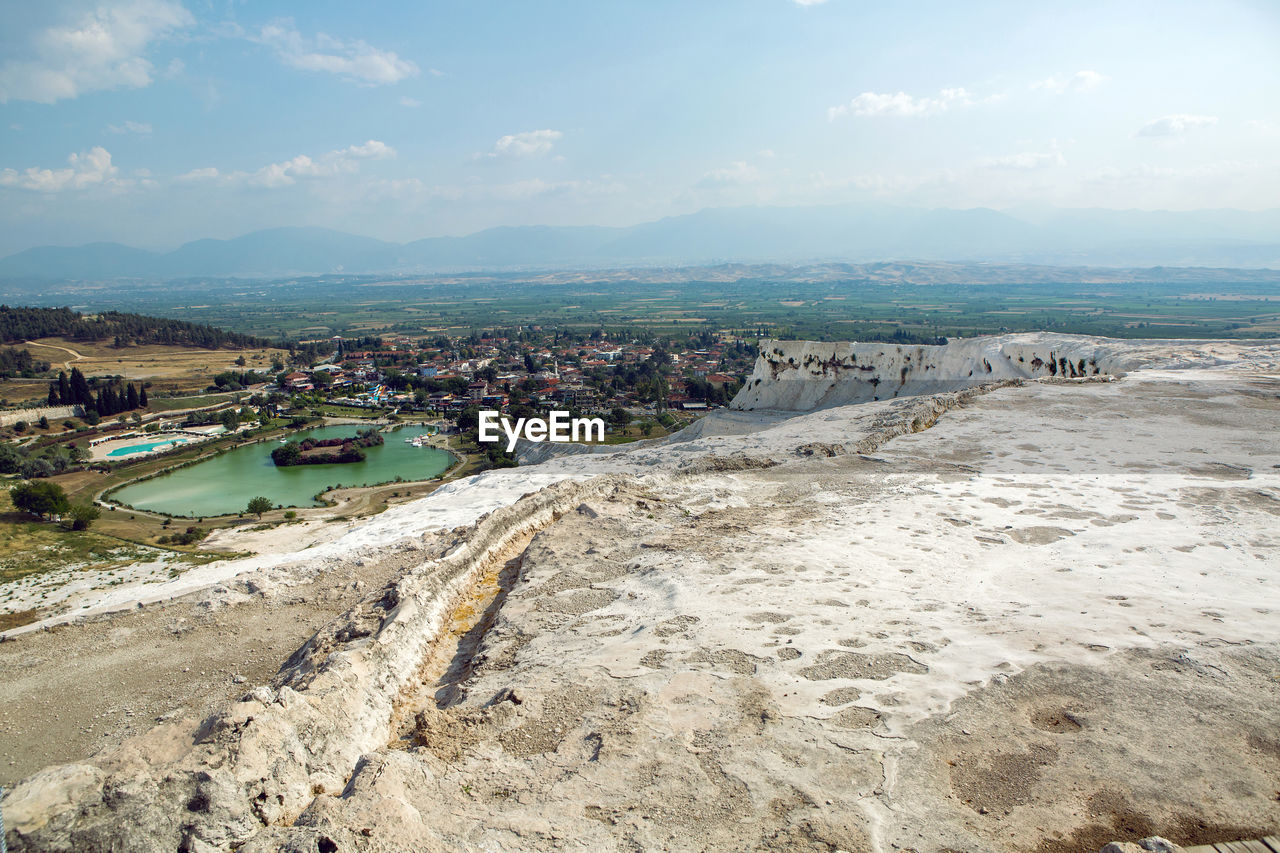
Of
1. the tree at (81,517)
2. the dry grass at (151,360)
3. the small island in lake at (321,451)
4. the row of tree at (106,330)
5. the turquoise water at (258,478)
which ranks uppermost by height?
the row of tree at (106,330)

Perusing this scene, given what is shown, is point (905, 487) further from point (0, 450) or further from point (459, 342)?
point (459, 342)

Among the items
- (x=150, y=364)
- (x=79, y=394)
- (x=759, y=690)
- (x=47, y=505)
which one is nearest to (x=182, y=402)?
(x=79, y=394)

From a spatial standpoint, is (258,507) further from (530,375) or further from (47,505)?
(530,375)

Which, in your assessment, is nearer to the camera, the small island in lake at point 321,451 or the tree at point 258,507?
the tree at point 258,507

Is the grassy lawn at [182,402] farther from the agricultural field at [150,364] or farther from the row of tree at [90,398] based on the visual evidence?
the row of tree at [90,398]

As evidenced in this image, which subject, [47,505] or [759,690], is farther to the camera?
[47,505]

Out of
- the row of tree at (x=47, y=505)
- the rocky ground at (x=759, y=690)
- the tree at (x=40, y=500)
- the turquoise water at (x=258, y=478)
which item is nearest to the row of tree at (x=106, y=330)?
the turquoise water at (x=258, y=478)
